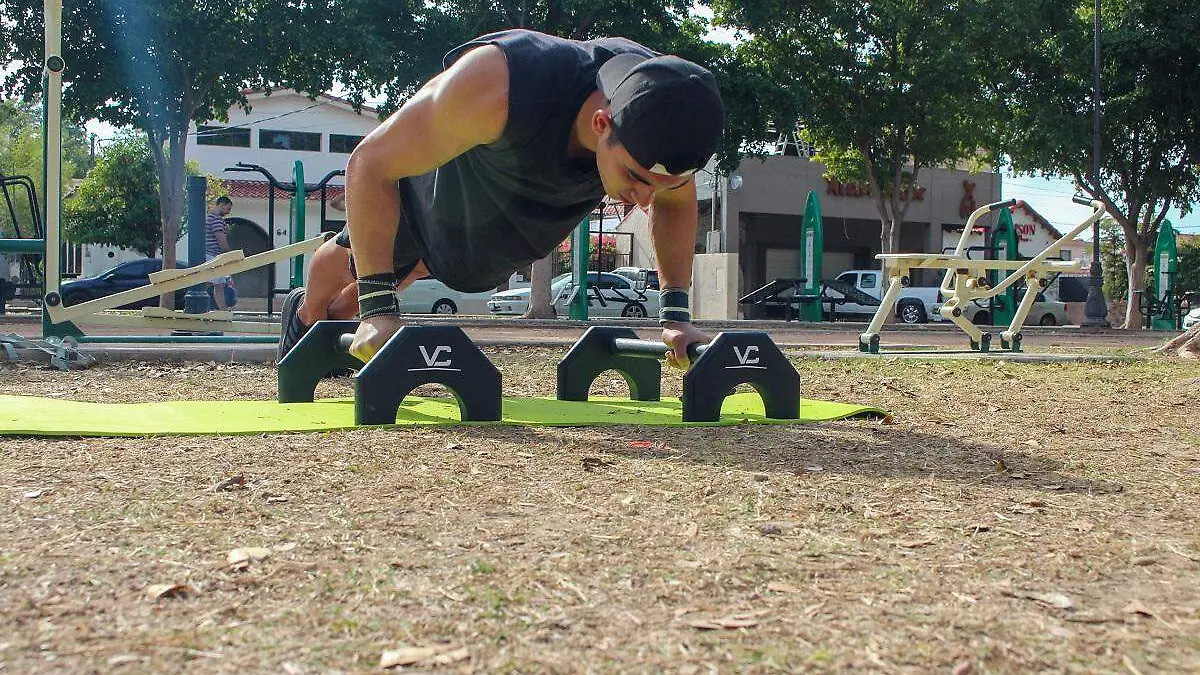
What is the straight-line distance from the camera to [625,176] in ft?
9.62

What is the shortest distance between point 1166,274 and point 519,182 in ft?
66.9

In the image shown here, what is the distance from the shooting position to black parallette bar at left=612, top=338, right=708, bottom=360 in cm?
357

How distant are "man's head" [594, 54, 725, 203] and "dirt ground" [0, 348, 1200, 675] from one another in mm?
796

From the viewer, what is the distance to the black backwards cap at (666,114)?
2791 millimetres

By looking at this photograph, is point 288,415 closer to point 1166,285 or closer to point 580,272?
point 580,272

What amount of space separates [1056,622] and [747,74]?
16878 millimetres

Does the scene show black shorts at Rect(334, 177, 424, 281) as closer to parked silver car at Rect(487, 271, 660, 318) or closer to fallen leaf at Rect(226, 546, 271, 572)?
fallen leaf at Rect(226, 546, 271, 572)

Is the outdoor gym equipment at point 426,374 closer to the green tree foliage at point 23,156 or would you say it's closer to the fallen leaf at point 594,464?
the fallen leaf at point 594,464

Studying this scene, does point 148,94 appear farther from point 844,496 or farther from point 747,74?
point 844,496

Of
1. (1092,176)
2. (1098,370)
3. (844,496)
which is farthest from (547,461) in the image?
(1092,176)

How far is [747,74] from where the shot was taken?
17594 millimetres

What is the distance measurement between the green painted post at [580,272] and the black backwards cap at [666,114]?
1181 centimetres

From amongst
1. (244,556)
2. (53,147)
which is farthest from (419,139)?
(53,147)

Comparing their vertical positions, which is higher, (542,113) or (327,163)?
(327,163)
